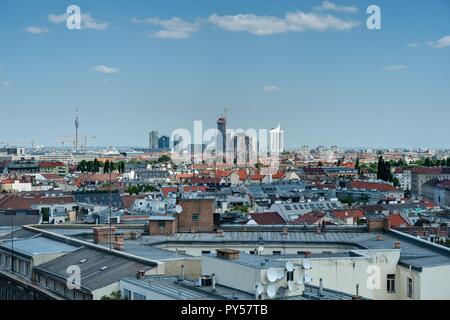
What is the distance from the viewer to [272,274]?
6883mm

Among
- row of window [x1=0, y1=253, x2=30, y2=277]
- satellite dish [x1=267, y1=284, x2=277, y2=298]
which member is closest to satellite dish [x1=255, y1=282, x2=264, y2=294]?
satellite dish [x1=267, y1=284, x2=277, y2=298]

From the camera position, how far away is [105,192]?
34125 mm

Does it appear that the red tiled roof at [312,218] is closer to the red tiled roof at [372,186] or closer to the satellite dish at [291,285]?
the satellite dish at [291,285]

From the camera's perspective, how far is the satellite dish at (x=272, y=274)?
6867mm

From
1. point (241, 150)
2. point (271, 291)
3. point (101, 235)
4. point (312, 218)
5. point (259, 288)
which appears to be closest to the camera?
point (271, 291)

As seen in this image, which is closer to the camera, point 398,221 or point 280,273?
point 280,273

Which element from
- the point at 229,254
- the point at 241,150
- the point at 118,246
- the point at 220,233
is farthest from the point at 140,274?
the point at 241,150

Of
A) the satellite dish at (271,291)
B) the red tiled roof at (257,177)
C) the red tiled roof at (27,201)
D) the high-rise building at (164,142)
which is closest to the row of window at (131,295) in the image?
the satellite dish at (271,291)

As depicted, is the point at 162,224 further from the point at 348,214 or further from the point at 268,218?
the point at 348,214
